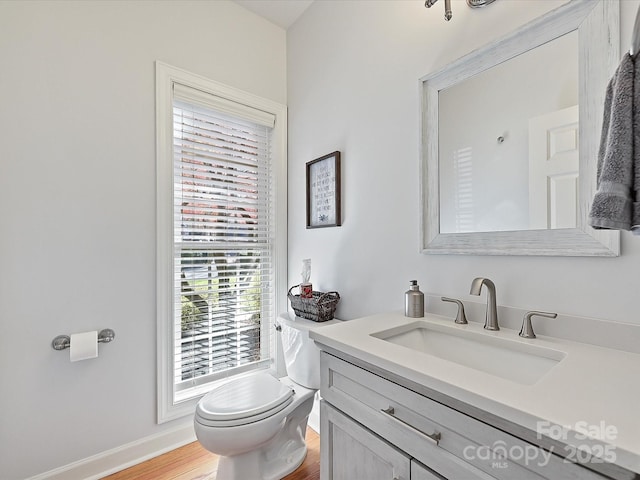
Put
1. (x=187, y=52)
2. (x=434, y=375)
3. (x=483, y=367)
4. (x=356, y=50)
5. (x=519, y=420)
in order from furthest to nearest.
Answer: (x=187, y=52) → (x=356, y=50) → (x=483, y=367) → (x=434, y=375) → (x=519, y=420)

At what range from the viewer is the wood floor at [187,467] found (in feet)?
4.92

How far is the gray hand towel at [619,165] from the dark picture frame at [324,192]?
1.18 metres

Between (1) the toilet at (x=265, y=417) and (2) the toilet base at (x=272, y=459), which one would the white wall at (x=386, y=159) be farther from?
(2) the toilet base at (x=272, y=459)

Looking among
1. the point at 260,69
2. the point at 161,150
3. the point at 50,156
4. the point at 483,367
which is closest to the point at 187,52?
the point at 260,69

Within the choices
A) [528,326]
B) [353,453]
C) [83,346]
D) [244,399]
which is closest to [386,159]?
[528,326]

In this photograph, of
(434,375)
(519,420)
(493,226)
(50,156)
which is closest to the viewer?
(519,420)

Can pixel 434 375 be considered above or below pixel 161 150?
below

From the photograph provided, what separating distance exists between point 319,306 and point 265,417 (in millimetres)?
562

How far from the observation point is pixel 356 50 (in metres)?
1.65

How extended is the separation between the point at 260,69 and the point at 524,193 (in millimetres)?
1828

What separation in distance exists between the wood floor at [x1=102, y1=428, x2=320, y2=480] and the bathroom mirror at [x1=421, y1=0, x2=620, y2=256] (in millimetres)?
1264

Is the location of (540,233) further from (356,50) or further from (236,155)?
(236,155)

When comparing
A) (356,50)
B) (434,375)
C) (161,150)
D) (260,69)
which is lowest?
(434,375)

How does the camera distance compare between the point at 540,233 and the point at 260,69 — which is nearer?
the point at 540,233
